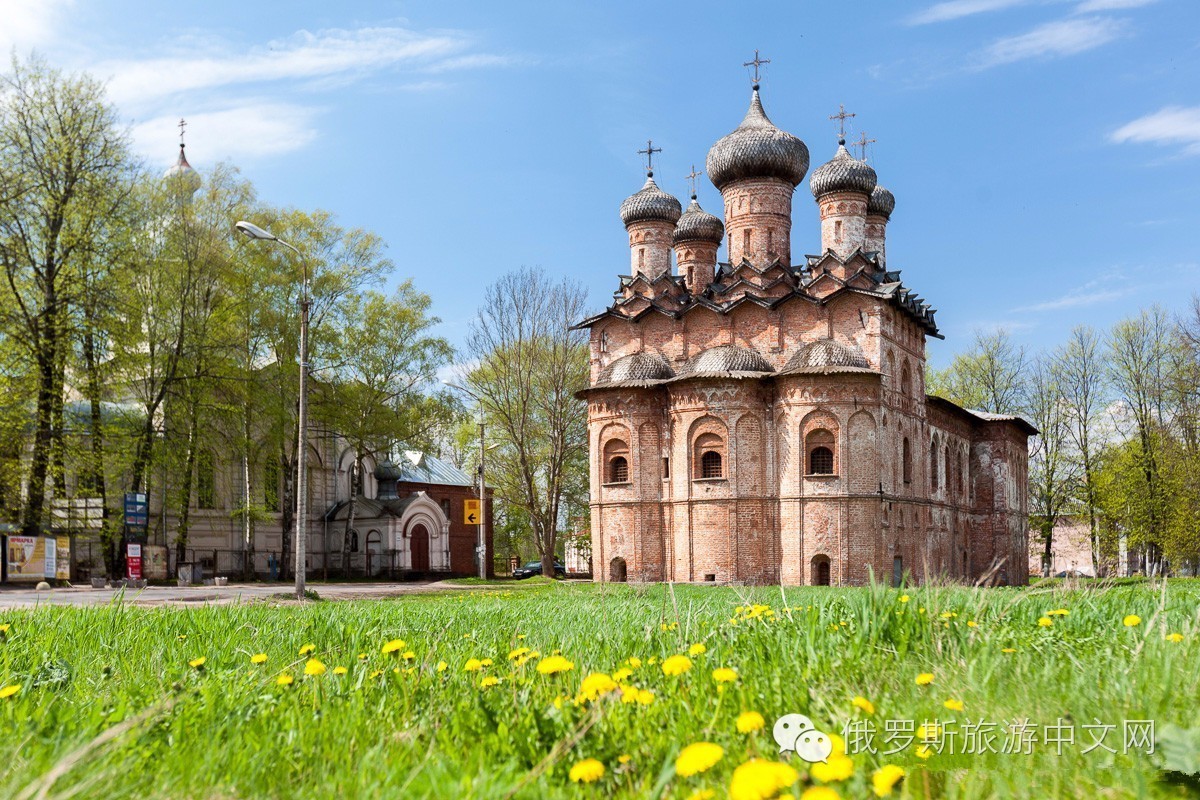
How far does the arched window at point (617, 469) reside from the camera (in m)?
34.4

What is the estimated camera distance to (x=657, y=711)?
3.40m

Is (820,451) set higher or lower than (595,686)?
higher

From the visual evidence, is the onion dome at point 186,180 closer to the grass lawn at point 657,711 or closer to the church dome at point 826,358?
the church dome at point 826,358

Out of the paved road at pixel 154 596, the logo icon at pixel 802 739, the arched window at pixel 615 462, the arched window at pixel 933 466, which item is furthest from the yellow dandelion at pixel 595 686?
the arched window at pixel 933 466

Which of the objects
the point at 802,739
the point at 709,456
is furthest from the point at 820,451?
the point at 802,739

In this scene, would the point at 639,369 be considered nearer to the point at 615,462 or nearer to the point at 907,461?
the point at 615,462

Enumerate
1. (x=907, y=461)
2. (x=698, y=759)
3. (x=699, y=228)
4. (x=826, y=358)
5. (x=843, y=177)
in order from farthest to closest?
(x=699, y=228)
(x=843, y=177)
(x=907, y=461)
(x=826, y=358)
(x=698, y=759)

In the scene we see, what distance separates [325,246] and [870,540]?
21696mm

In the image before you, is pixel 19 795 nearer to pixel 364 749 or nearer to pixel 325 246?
pixel 364 749

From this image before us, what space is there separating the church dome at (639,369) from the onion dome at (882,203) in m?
13.2

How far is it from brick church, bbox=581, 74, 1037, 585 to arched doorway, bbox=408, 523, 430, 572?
14.0m

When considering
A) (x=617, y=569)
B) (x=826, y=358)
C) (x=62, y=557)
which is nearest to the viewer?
(x=62, y=557)

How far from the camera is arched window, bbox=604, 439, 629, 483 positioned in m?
34.3

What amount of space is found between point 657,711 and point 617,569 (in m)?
31.0
